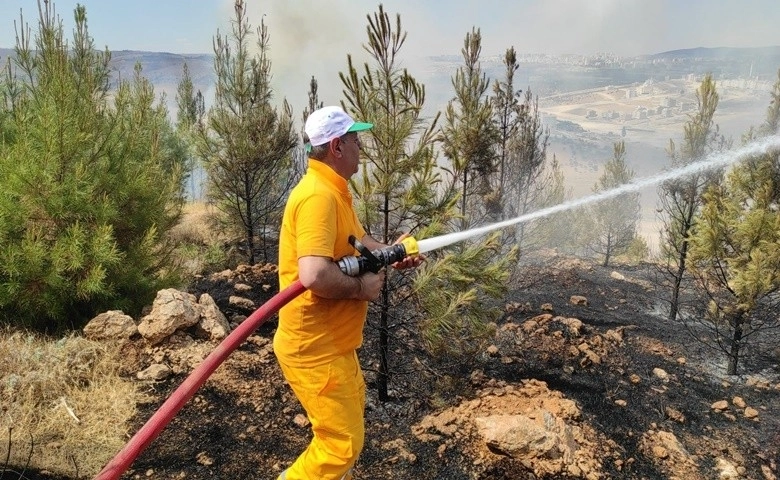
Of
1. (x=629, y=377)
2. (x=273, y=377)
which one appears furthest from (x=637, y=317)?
(x=273, y=377)

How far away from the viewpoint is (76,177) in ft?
18.5

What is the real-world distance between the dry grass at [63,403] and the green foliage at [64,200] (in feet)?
2.20

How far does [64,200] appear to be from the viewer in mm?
5594

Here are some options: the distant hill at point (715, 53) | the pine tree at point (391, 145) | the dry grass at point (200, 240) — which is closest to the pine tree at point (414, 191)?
the pine tree at point (391, 145)

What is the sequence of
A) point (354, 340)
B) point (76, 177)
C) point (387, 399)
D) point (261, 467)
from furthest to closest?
point (76, 177), point (387, 399), point (261, 467), point (354, 340)

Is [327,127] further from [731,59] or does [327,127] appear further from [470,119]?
[731,59]

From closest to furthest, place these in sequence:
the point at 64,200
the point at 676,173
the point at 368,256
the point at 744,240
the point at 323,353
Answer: the point at 368,256, the point at 323,353, the point at 64,200, the point at 744,240, the point at 676,173

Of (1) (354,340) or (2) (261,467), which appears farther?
(2) (261,467)

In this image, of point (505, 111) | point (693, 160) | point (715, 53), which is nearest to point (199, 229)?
point (505, 111)

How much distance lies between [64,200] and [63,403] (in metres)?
2.49

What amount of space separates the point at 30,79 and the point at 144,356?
3959mm

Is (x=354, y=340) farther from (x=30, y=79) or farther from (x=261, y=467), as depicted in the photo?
(x=30, y=79)

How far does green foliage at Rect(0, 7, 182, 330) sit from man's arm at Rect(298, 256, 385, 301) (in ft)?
14.7

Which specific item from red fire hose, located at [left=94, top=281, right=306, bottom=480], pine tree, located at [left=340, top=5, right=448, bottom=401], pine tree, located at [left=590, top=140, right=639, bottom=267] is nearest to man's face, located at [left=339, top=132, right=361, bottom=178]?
red fire hose, located at [left=94, top=281, right=306, bottom=480]
